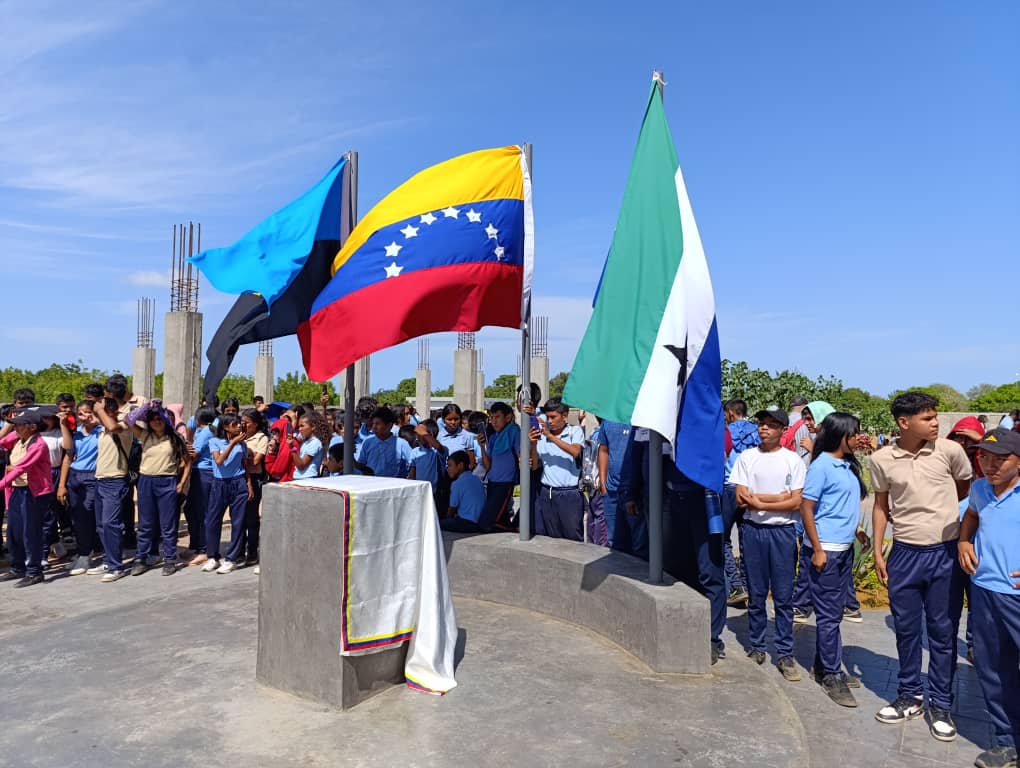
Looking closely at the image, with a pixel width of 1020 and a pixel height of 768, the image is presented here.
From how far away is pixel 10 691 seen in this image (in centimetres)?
457

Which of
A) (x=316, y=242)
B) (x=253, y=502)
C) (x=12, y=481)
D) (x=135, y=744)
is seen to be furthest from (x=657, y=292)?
(x=12, y=481)

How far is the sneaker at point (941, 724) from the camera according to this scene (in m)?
4.38

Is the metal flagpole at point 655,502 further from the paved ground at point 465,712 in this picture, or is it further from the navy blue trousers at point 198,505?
the navy blue trousers at point 198,505

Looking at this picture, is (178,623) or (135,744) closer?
(135,744)

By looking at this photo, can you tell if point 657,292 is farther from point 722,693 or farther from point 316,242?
point 316,242

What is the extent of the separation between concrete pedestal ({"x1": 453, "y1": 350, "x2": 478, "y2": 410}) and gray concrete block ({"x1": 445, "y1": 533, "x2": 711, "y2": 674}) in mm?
20355

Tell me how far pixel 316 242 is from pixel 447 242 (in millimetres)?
1380

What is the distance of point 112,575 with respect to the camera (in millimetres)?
8086

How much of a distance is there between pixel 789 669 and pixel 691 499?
1.27 m

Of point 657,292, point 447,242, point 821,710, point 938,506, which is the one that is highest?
point 447,242

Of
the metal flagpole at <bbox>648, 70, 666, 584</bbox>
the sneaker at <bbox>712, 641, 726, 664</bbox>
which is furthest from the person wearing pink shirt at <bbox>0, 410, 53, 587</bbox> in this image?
the sneaker at <bbox>712, 641, 726, 664</bbox>

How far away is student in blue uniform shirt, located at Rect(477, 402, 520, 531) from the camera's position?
25.4ft

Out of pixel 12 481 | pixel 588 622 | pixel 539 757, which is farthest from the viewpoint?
pixel 12 481

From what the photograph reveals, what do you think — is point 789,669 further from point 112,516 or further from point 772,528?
point 112,516
